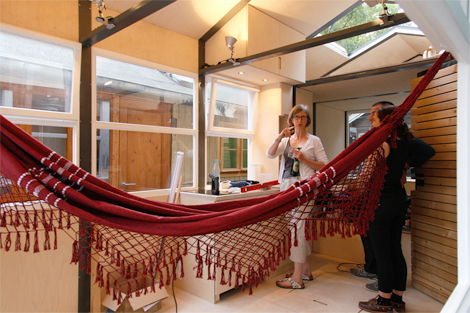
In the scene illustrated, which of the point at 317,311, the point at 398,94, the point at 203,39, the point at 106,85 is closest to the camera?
the point at 317,311

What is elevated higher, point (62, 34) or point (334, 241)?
point (62, 34)

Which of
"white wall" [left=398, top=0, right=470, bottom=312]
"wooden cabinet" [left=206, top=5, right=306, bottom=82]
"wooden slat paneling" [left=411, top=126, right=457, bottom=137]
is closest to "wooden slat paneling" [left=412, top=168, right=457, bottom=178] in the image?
"wooden slat paneling" [left=411, top=126, right=457, bottom=137]

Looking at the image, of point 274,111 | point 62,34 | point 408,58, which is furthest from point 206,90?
point 408,58

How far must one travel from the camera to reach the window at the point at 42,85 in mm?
2105

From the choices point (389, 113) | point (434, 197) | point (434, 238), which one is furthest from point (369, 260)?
point (389, 113)

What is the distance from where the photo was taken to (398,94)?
3973 mm

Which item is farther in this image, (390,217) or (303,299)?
(303,299)

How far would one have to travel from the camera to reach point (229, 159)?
12.6ft

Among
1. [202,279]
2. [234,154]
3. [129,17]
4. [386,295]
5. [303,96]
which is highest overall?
[129,17]

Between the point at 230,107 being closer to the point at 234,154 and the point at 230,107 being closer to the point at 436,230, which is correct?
the point at 234,154

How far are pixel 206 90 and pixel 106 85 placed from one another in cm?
111

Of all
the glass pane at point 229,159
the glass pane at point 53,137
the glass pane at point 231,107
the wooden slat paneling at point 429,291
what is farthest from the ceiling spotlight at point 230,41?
the wooden slat paneling at point 429,291

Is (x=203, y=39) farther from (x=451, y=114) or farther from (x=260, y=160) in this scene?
(x=451, y=114)

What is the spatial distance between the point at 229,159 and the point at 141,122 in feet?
4.37
